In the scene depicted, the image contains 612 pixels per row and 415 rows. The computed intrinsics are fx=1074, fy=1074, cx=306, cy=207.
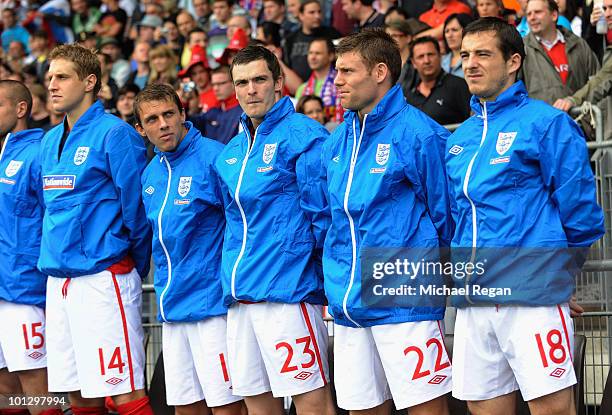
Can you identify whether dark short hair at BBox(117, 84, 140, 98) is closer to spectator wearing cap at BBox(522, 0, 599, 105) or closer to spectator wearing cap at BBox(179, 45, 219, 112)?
spectator wearing cap at BBox(179, 45, 219, 112)

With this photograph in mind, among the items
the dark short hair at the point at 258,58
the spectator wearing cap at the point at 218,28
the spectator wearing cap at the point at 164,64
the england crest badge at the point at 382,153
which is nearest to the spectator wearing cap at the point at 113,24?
the spectator wearing cap at the point at 218,28

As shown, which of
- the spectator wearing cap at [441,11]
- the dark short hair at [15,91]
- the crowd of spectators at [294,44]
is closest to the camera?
the dark short hair at [15,91]

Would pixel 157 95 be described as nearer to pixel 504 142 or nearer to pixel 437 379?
pixel 504 142

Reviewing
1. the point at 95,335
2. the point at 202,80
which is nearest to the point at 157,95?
the point at 95,335

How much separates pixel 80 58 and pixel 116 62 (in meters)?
7.31

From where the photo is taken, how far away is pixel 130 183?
653cm

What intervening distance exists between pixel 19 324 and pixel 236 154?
2.04m

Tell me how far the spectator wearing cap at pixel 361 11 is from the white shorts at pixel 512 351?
6.53 m

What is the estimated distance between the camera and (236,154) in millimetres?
6043

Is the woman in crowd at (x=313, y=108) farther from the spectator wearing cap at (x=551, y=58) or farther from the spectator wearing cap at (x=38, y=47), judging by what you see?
the spectator wearing cap at (x=38, y=47)

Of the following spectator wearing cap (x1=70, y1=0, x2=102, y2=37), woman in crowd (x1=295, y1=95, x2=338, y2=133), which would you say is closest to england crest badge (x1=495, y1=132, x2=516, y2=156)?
woman in crowd (x1=295, y1=95, x2=338, y2=133)

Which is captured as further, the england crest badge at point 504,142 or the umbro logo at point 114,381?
the umbro logo at point 114,381

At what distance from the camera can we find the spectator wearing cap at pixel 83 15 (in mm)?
15906

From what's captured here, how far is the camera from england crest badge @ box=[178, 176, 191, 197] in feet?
20.5
